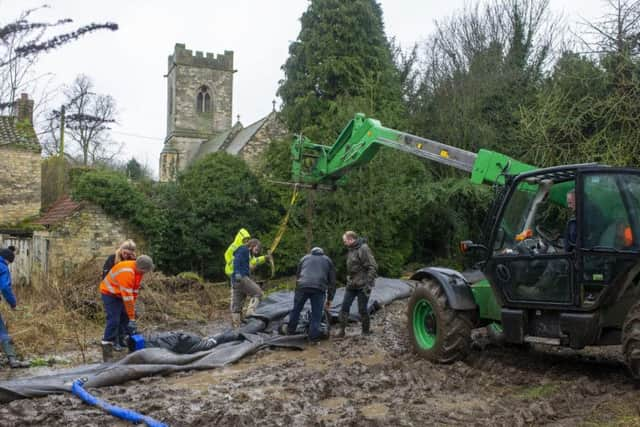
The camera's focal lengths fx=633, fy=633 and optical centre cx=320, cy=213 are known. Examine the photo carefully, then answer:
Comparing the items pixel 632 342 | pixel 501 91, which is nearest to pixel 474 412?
pixel 632 342

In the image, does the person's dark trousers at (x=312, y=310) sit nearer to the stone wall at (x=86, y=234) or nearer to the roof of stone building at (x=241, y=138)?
the stone wall at (x=86, y=234)

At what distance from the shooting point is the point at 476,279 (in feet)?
26.8

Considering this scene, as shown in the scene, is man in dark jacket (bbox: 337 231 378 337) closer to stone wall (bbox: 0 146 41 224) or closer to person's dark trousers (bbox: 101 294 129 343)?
person's dark trousers (bbox: 101 294 129 343)

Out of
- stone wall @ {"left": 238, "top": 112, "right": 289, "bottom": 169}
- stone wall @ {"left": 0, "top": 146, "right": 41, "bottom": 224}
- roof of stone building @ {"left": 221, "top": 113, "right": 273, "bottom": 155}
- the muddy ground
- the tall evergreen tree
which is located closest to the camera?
the muddy ground

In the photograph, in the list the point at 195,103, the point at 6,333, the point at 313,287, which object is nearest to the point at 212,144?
the point at 195,103

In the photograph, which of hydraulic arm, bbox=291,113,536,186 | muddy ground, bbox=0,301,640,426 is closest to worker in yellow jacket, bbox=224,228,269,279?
hydraulic arm, bbox=291,113,536,186

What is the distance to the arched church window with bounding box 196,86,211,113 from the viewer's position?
51.6m

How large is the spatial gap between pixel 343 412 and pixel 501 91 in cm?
2013

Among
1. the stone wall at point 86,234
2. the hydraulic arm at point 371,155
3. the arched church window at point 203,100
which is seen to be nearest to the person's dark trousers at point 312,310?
the hydraulic arm at point 371,155

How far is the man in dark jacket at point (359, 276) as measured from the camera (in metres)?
10.3

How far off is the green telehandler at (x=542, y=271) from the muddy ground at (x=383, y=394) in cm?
43

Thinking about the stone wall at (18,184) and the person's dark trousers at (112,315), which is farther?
the stone wall at (18,184)

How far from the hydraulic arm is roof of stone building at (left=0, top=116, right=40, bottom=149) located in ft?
47.5

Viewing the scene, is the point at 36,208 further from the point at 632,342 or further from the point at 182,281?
the point at 632,342
